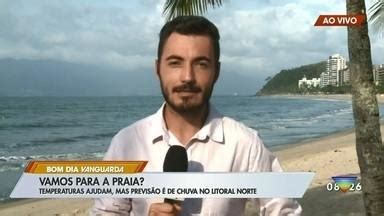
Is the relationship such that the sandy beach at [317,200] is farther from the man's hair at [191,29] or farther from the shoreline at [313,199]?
the man's hair at [191,29]

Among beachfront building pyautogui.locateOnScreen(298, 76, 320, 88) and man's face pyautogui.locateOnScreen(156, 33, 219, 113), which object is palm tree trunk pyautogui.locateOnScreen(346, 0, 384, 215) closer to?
man's face pyautogui.locateOnScreen(156, 33, 219, 113)

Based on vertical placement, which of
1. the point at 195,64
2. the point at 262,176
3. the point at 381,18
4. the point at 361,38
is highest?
the point at 381,18

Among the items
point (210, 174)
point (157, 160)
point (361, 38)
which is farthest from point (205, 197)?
point (361, 38)

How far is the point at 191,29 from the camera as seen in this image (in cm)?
177

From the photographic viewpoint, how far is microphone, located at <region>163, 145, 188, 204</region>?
169cm

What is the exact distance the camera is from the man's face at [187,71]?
5.70 feet

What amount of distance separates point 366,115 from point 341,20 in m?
0.84

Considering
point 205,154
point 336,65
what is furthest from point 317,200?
point 336,65

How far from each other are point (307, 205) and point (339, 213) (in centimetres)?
63

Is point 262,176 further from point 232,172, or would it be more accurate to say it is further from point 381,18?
point 381,18

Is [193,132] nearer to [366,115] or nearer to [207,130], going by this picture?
[207,130]

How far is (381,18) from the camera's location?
6086 mm

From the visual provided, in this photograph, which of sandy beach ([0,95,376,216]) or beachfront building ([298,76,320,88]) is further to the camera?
beachfront building ([298,76,320,88])

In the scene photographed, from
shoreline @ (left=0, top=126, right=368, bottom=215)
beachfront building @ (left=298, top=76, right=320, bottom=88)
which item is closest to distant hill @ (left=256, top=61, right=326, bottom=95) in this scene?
beachfront building @ (left=298, top=76, right=320, bottom=88)
